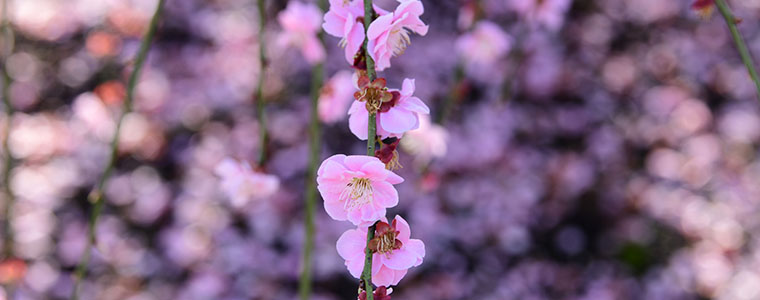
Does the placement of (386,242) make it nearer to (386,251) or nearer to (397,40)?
(386,251)

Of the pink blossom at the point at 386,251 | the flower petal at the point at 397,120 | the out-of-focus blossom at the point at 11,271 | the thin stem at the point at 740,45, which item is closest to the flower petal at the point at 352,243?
the pink blossom at the point at 386,251

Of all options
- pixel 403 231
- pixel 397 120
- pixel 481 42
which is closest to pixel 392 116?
pixel 397 120

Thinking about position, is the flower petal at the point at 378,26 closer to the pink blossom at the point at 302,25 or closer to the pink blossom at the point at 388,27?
the pink blossom at the point at 388,27

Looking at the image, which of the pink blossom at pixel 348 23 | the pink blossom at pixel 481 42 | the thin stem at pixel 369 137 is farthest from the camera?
the pink blossom at pixel 481 42

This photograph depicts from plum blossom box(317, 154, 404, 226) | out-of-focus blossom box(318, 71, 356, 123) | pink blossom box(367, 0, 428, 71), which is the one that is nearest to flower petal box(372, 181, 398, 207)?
plum blossom box(317, 154, 404, 226)

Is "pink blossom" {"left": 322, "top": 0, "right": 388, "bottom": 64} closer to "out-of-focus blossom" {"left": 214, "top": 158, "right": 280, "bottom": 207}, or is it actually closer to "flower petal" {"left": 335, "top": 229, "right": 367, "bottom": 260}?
"flower petal" {"left": 335, "top": 229, "right": 367, "bottom": 260}
